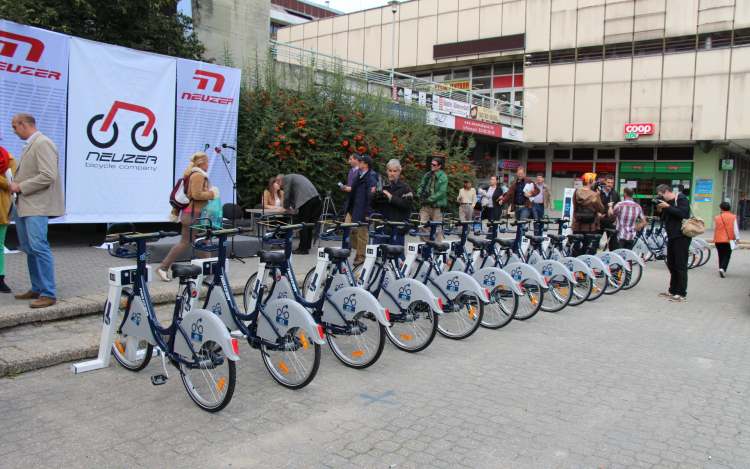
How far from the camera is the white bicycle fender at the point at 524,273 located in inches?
255

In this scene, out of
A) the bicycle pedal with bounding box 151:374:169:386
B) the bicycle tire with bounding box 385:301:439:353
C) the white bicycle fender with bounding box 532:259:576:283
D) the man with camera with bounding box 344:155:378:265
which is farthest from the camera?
the man with camera with bounding box 344:155:378:265

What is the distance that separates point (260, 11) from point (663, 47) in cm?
1888

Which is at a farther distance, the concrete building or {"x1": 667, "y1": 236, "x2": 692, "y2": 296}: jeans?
the concrete building

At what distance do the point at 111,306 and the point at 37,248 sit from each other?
1.68 m

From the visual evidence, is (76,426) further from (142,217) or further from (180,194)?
(142,217)

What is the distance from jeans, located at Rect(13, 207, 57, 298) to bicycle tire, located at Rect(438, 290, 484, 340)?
13.0 feet

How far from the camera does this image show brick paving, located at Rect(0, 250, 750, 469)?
10.7ft

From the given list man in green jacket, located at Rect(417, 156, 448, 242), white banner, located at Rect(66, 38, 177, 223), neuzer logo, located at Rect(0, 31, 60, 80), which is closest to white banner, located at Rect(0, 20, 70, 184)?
neuzer logo, located at Rect(0, 31, 60, 80)

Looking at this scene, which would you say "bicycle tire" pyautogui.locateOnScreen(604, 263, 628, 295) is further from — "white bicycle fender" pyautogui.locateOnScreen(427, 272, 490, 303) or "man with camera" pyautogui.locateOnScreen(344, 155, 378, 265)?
"man with camera" pyautogui.locateOnScreen(344, 155, 378, 265)

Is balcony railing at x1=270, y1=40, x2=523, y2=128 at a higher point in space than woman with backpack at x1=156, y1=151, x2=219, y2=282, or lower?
higher

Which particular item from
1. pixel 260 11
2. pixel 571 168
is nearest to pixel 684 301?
pixel 260 11

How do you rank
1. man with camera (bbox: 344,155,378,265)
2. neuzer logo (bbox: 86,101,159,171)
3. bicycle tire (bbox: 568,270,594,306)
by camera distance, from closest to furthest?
bicycle tire (bbox: 568,270,594,306), man with camera (bbox: 344,155,378,265), neuzer logo (bbox: 86,101,159,171)

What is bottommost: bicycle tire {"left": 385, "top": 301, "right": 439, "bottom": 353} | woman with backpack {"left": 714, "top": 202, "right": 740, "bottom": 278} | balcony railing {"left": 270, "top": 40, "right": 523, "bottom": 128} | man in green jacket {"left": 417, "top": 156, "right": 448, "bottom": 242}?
bicycle tire {"left": 385, "top": 301, "right": 439, "bottom": 353}

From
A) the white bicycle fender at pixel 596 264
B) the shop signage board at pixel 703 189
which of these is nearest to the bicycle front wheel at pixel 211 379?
the white bicycle fender at pixel 596 264
